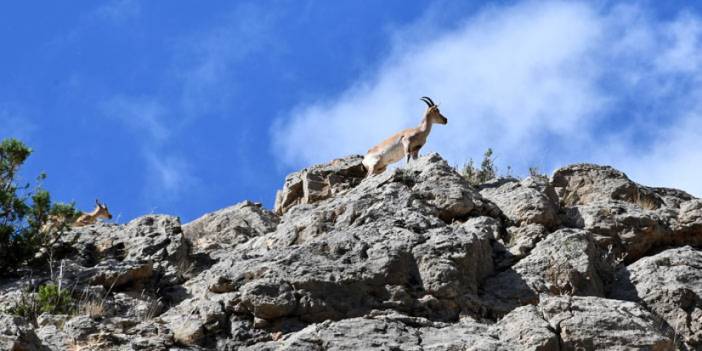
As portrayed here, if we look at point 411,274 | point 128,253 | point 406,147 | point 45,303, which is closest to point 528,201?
point 411,274

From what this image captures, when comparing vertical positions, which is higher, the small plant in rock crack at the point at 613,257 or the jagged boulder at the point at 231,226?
the jagged boulder at the point at 231,226

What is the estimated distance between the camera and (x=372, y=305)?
398 inches

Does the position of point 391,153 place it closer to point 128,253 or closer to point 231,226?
point 231,226

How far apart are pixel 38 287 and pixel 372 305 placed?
416 centimetres

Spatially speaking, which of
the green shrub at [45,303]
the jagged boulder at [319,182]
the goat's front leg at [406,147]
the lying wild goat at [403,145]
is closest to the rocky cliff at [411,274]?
the green shrub at [45,303]

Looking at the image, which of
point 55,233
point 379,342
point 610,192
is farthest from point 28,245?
point 610,192

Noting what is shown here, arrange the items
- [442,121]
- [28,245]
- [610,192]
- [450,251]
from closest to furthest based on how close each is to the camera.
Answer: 1. [450,251]
2. [28,245]
3. [610,192]
4. [442,121]

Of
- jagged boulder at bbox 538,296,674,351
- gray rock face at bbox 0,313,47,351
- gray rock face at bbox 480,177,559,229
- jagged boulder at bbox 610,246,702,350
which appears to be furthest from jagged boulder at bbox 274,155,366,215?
gray rock face at bbox 0,313,47,351

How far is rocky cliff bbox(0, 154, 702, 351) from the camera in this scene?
918cm

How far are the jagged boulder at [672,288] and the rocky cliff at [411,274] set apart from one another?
0.02 m

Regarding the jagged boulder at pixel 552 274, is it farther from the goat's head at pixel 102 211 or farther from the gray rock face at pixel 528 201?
the goat's head at pixel 102 211

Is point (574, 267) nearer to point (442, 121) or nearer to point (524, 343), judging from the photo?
point (524, 343)

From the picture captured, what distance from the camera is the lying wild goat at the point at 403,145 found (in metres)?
17.9

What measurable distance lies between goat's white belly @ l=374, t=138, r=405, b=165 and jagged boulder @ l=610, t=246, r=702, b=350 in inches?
273
